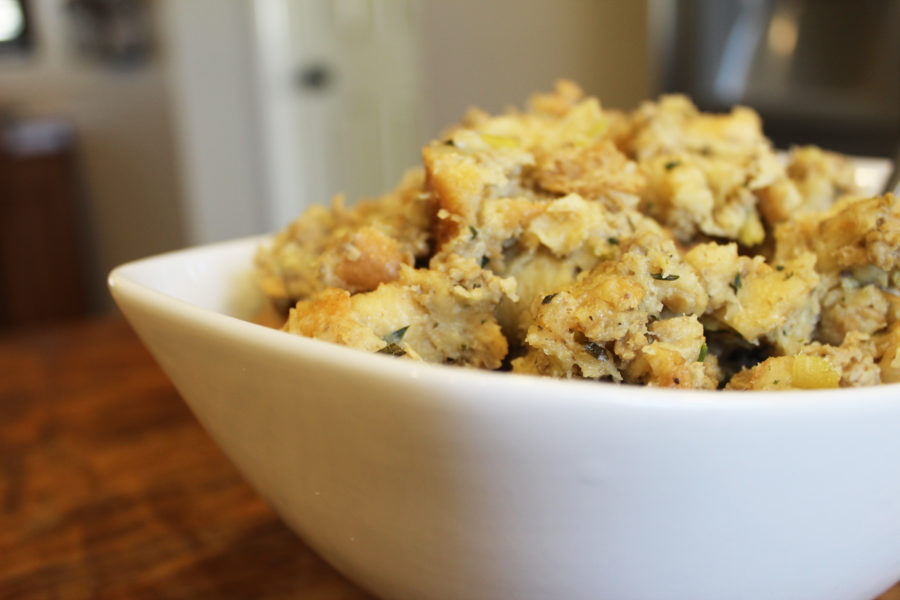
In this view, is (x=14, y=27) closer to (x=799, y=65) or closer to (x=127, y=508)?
(x=799, y=65)

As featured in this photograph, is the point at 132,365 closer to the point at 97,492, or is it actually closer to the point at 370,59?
the point at 97,492

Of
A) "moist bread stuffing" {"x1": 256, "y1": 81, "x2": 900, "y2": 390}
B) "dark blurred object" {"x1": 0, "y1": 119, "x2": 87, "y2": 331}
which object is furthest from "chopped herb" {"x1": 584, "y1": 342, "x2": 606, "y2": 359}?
"dark blurred object" {"x1": 0, "y1": 119, "x2": 87, "y2": 331}

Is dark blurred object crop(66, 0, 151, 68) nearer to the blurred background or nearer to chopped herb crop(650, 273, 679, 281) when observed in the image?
the blurred background

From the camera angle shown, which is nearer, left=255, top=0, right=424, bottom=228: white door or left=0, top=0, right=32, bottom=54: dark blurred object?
left=255, top=0, right=424, bottom=228: white door

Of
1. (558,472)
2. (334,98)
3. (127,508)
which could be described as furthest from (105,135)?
(558,472)

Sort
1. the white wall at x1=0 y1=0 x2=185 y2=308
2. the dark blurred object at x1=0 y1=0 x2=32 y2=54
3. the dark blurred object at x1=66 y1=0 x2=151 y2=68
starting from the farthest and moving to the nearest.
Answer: the dark blurred object at x1=0 y1=0 x2=32 y2=54 → the white wall at x1=0 y1=0 x2=185 y2=308 → the dark blurred object at x1=66 y1=0 x2=151 y2=68

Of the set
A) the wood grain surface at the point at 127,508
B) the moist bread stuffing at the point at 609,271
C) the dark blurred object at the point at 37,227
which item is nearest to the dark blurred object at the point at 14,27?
the dark blurred object at the point at 37,227

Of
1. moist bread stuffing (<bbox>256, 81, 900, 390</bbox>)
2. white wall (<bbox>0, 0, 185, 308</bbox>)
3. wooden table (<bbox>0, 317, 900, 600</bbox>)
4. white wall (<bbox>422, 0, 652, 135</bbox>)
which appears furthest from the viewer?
white wall (<bbox>0, 0, 185, 308</bbox>)
